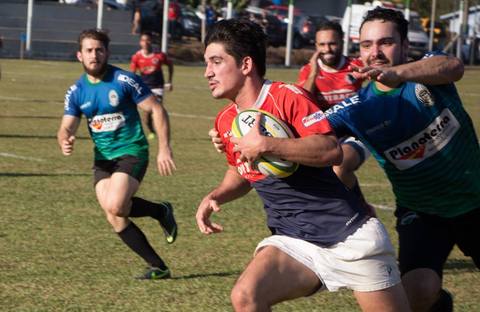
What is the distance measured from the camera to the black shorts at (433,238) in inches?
237

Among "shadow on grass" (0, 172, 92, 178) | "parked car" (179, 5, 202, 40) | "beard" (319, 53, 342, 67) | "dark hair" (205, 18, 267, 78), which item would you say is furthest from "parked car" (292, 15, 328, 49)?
"dark hair" (205, 18, 267, 78)

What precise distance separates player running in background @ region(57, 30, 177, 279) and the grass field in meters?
0.56

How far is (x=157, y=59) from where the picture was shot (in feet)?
71.2

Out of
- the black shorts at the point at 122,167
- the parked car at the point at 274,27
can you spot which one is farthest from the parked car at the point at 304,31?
the black shorts at the point at 122,167

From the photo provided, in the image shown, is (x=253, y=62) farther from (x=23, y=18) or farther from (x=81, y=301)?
(x=23, y=18)

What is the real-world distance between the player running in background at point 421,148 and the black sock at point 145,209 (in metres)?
3.18

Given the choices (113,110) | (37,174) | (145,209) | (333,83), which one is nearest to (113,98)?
(113,110)

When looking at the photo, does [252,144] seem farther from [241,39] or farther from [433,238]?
[433,238]

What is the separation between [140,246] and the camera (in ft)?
28.1

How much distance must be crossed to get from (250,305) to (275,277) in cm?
22

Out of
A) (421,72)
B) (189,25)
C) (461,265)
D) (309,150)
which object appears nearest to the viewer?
(309,150)

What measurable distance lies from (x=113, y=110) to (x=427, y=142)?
3798mm

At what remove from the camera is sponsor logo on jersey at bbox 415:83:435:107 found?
5891 mm

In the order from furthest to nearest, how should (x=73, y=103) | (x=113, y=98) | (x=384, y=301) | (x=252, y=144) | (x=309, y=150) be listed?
(x=73, y=103) → (x=113, y=98) → (x=384, y=301) → (x=309, y=150) → (x=252, y=144)
